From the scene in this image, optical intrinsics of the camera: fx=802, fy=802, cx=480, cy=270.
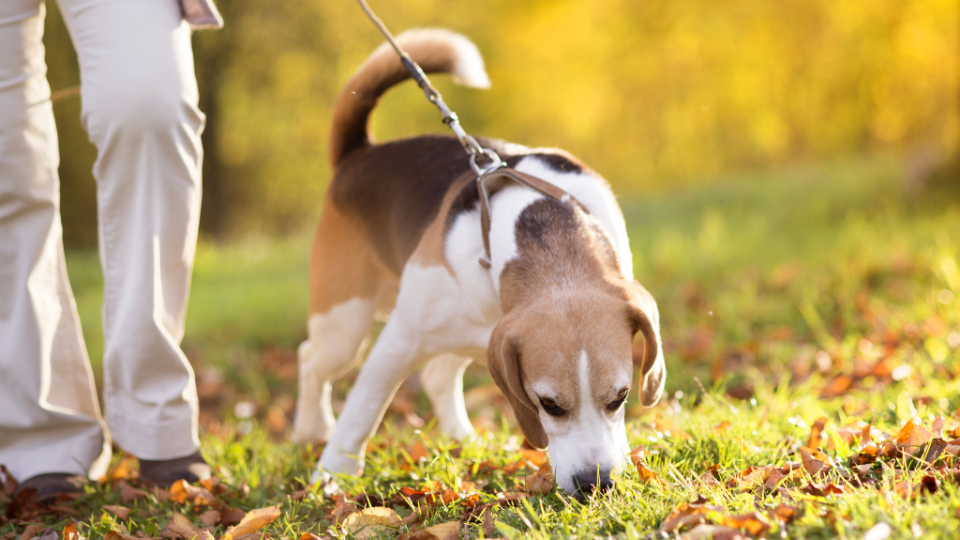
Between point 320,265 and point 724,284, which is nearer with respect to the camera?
point 320,265

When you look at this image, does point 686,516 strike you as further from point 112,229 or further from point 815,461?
point 112,229

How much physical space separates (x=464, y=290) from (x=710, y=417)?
1142 millimetres

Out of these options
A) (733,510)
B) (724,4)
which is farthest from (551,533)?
(724,4)

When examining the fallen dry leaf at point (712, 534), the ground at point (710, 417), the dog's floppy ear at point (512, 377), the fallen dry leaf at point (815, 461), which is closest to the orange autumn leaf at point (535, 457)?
the ground at point (710, 417)

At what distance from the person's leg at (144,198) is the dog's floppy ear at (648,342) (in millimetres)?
1616

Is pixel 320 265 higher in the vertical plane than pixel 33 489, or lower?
higher

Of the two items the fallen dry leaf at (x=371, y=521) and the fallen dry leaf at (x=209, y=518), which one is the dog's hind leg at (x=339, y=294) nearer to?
the fallen dry leaf at (x=209, y=518)

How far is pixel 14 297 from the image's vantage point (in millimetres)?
2883

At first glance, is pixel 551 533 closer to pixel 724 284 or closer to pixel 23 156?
pixel 23 156

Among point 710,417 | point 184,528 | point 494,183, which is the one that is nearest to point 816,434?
point 710,417

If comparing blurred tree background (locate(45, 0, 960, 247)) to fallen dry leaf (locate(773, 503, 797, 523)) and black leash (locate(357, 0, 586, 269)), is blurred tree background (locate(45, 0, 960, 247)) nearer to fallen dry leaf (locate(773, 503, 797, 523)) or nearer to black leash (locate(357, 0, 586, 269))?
black leash (locate(357, 0, 586, 269))

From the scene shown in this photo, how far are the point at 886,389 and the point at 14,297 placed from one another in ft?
11.7

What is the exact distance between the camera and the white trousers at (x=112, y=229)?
266 centimetres

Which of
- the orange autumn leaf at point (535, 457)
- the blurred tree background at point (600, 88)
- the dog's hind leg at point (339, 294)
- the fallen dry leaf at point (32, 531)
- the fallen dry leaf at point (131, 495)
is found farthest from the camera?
the blurred tree background at point (600, 88)
